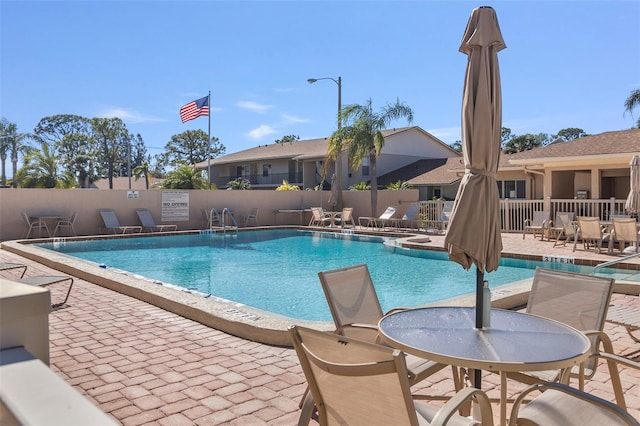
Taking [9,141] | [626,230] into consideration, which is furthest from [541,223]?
[9,141]

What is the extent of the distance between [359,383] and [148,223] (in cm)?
1640

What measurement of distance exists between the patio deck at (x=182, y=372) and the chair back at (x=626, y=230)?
5.92m

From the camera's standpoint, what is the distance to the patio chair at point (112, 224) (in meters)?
15.9

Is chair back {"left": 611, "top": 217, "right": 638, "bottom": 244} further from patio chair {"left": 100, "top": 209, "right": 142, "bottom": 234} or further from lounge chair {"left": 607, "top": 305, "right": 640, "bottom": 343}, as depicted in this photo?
patio chair {"left": 100, "top": 209, "right": 142, "bottom": 234}

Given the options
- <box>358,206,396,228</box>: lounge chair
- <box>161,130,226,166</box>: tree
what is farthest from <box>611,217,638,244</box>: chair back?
<box>161,130,226,166</box>: tree

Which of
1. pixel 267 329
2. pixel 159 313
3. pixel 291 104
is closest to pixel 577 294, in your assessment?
pixel 267 329

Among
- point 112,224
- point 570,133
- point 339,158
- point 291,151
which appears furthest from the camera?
point 570,133

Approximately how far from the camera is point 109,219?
632 inches

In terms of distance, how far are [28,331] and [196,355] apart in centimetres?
254

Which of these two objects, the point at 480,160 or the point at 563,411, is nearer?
the point at 563,411

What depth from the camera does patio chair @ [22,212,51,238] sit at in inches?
577

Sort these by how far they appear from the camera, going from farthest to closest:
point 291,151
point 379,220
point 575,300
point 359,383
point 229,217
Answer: point 291,151 → point 229,217 → point 379,220 → point 575,300 → point 359,383

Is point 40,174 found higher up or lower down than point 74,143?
lower down

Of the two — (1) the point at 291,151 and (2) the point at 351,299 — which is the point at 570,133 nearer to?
(1) the point at 291,151
